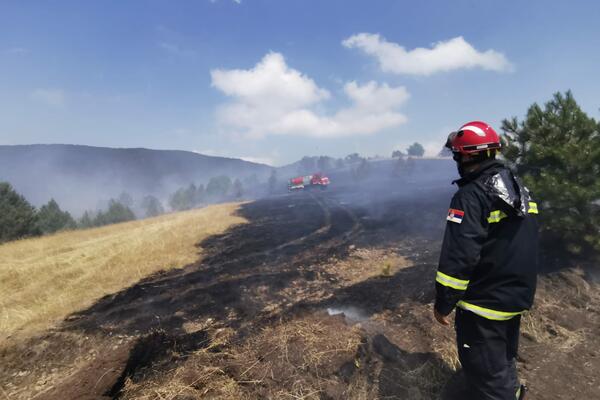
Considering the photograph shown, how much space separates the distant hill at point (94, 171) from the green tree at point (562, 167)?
424 ft

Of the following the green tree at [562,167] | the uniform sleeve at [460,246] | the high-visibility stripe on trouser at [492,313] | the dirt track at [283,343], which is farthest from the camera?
the green tree at [562,167]

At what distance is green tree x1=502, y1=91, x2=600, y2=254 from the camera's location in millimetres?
6984

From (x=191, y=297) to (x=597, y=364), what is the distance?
806 cm

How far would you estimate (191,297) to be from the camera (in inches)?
322

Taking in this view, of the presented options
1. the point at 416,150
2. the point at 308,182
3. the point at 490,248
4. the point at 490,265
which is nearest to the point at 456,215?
the point at 490,248

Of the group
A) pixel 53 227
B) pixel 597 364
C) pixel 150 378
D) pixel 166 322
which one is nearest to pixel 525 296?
pixel 597 364

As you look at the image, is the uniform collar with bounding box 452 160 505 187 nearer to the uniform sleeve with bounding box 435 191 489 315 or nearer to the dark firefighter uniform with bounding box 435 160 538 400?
the dark firefighter uniform with bounding box 435 160 538 400

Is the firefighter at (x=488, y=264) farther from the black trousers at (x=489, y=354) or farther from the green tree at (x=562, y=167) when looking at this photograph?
the green tree at (x=562, y=167)

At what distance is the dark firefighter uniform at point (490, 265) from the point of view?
2.60 meters

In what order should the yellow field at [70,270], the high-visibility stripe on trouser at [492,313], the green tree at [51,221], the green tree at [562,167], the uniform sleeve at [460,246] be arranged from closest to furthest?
the uniform sleeve at [460,246], the high-visibility stripe on trouser at [492,313], the green tree at [562,167], the yellow field at [70,270], the green tree at [51,221]

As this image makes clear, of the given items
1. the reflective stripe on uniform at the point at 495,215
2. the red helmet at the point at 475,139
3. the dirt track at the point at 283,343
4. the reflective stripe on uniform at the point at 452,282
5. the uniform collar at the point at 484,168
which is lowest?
the dirt track at the point at 283,343

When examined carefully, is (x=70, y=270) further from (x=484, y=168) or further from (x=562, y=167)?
(x=562, y=167)

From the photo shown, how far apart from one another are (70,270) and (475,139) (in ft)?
43.3

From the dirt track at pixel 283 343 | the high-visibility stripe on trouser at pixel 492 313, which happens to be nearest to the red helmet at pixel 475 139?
the high-visibility stripe on trouser at pixel 492 313
